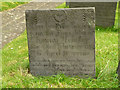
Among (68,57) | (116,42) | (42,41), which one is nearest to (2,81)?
(42,41)

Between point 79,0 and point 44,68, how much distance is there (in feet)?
19.5

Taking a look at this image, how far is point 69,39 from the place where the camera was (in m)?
3.98

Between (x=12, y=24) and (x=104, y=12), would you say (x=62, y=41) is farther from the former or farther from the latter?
(x=12, y=24)

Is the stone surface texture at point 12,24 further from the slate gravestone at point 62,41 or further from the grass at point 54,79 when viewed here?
the slate gravestone at point 62,41

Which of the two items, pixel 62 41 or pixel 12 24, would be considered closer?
pixel 62 41

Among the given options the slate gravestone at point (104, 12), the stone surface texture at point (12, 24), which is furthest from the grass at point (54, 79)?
the slate gravestone at point (104, 12)

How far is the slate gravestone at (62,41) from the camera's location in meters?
3.88

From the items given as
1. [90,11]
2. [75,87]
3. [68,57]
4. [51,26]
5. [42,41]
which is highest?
[90,11]

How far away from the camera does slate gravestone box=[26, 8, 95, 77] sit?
388 centimetres

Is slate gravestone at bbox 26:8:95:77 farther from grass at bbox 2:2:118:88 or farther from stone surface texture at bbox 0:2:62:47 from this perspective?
stone surface texture at bbox 0:2:62:47

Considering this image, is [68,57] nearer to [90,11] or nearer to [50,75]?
[50,75]

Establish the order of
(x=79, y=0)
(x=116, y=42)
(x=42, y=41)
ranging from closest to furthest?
(x=42, y=41) → (x=116, y=42) → (x=79, y=0)

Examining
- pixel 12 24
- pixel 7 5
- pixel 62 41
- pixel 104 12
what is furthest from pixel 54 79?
pixel 7 5

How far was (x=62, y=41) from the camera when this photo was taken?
4.00 m
